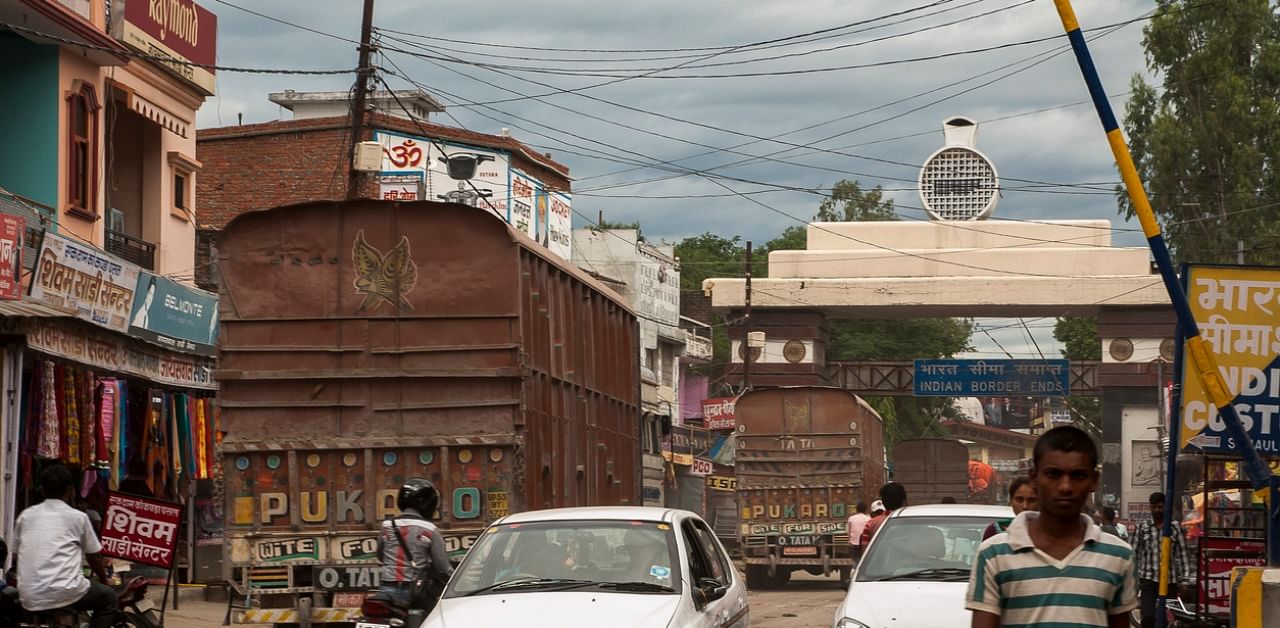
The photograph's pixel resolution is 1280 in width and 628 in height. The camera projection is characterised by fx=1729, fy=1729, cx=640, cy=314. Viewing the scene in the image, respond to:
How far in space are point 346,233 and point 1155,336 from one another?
3689cm

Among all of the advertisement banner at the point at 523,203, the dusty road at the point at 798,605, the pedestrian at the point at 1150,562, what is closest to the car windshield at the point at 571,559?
the pedestrian at the point at 1150,562

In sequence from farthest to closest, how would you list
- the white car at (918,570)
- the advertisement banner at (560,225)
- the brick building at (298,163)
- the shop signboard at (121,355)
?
the advertisement banner at (560,225)
the brick building at (298,163)
the shop signboard at (121,355)
the white car at (918,570)

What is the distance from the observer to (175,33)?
84.2 ft

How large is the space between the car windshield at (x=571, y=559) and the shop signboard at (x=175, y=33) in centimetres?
Result: 1553

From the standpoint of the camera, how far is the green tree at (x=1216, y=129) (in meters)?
49.1

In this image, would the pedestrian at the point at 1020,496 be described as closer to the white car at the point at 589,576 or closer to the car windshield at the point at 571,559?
the white car at the point at 589,576

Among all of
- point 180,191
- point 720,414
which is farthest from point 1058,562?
point 720,414

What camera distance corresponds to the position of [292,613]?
1274cm

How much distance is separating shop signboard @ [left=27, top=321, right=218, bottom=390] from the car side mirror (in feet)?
32.1

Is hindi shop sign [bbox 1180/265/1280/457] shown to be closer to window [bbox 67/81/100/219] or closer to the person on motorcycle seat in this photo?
the person on motorcycle seat

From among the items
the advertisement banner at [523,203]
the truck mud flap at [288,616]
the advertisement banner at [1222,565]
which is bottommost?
the truck mud flap at [288,616]

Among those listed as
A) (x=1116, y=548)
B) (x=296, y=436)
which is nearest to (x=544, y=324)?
(x=296, y=436)

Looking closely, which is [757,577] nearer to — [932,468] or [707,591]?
[932,468]

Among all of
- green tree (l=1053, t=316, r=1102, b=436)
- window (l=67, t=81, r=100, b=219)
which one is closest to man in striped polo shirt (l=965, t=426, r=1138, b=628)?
window (l=67, t=81, r=100, b=219)
